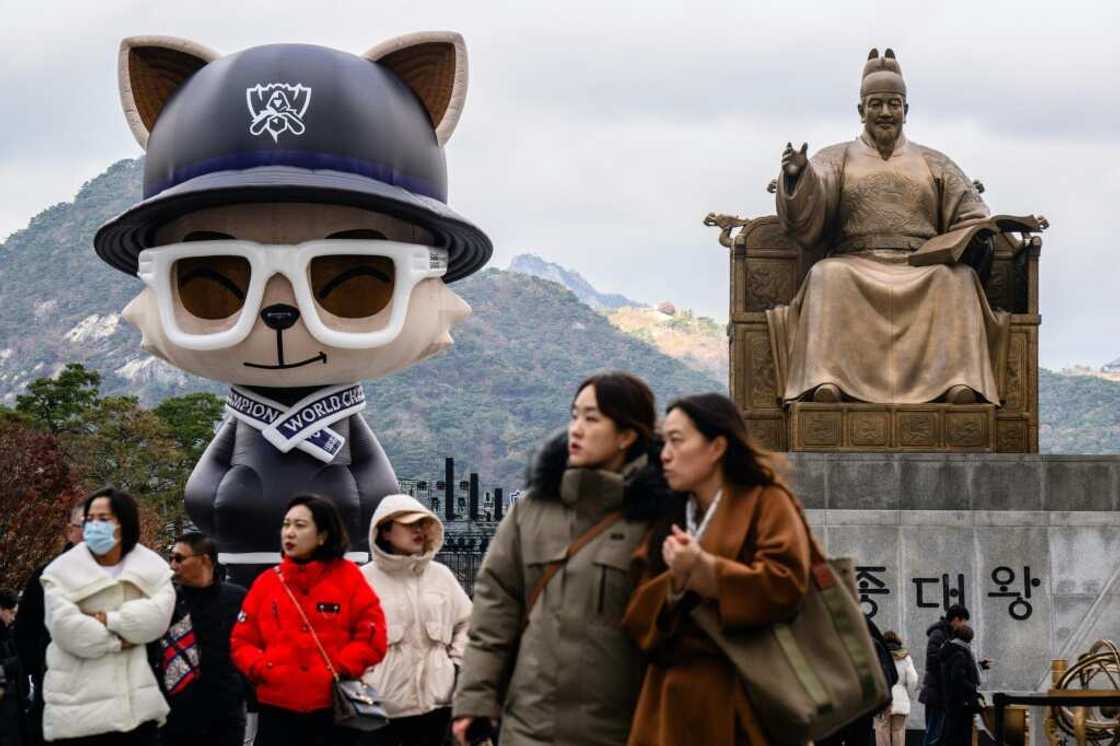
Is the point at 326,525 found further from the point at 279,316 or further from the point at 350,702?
the point at 279,316

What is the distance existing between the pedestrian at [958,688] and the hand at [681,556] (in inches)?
246

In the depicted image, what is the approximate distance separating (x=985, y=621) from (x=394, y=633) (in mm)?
6597

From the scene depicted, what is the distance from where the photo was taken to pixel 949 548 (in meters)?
13.6

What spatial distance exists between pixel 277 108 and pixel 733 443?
5.62m

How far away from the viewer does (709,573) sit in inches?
198

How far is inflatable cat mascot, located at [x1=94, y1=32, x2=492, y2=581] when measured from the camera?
34.2 ft

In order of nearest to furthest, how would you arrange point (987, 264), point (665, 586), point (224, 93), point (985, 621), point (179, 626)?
1. point (665, 586)
2. point (179, 626)
3. point (224, 93)
4. point (985, 621)
5. point (987, 264)

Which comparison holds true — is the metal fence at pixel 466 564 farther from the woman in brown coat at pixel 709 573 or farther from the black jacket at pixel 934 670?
the woman in brown coat at pixel 709 573

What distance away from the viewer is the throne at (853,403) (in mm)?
13883

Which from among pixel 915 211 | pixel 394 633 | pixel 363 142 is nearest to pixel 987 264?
pixel 915 211

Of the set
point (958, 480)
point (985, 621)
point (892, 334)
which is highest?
point (892, 334)

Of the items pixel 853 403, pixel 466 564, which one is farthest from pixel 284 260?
pixel 466 564

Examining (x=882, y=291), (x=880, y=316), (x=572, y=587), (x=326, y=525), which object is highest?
(x=882, y=291)

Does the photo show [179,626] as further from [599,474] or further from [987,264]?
[987,264]
